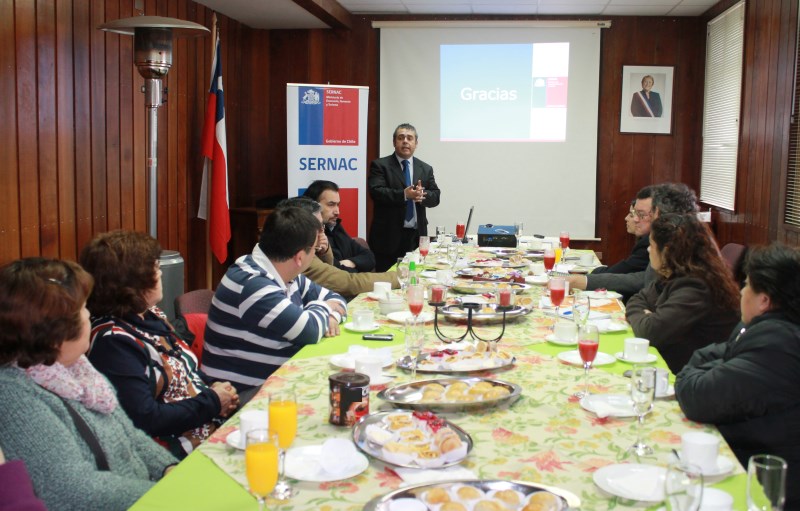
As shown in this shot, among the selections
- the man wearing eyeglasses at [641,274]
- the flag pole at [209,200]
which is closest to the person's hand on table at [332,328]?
the man wearing eyeglasses at [641,274]

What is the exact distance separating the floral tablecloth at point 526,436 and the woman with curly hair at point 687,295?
61cm

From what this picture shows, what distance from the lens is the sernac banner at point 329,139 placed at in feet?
22.9

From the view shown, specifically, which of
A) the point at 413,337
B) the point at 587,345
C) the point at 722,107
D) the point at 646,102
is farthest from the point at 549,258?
the point at 646,102

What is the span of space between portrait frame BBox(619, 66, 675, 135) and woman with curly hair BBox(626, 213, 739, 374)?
4.84 metres

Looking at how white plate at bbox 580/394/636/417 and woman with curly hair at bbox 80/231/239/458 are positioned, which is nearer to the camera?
white plate at bbox 580/394/636/417

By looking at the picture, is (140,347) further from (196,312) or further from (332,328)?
(196,312)

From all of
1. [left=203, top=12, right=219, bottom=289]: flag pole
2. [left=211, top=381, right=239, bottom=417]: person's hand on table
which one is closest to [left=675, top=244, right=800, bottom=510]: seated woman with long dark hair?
[left=211, top=381, right=239, bottom=417]: person's hand on table

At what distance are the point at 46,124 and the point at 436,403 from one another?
11.3 ft

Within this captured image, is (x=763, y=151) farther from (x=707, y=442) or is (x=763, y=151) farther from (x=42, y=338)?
(x=42, y=338)

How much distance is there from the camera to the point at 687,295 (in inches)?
112

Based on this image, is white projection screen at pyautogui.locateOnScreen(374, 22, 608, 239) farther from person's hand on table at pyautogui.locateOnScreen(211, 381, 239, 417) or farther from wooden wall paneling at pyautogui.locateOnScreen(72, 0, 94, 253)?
person's hand on table at pyautogui.locateOnScreen(211, 381, 239, 417)

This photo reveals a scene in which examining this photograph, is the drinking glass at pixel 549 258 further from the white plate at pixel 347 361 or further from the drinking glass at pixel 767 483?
the drinking glass at pixel 767 483

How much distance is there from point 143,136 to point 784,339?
4725 millimetres

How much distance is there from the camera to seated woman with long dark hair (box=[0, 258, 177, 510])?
1661mm
